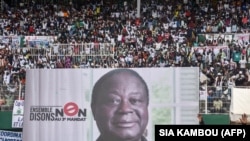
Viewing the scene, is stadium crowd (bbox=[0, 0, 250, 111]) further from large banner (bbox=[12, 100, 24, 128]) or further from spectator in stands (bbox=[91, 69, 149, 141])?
spectator in stands (bbox=[91, 69, 149, 141])

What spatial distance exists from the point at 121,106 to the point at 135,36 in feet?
24.1

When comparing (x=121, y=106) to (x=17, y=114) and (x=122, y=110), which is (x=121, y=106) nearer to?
(x=122, y=110)

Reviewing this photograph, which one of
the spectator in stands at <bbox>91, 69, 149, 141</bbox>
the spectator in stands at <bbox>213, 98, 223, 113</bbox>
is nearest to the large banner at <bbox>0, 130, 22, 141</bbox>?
the spectator in stands at <bbox>91, 69, 149, 141</bbox>

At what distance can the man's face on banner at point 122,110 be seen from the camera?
1418 centimetres

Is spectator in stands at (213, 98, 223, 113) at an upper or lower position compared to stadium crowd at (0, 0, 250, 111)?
lower

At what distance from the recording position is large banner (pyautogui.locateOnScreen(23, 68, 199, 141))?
14.0m

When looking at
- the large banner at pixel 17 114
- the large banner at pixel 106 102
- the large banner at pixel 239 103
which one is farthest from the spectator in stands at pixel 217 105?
the large banner at pixel 17 114

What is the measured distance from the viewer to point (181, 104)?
549 inches

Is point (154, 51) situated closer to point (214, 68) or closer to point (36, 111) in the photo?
point (214, 68)

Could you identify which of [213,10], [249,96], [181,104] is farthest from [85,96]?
[213,10]

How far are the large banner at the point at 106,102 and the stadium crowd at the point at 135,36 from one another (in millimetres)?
942

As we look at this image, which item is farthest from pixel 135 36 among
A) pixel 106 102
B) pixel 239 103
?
pixel 239 103

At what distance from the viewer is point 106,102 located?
1433cm

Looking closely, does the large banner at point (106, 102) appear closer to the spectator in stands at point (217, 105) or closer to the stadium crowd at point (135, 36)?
the spectator in stands at point (217, 105)
